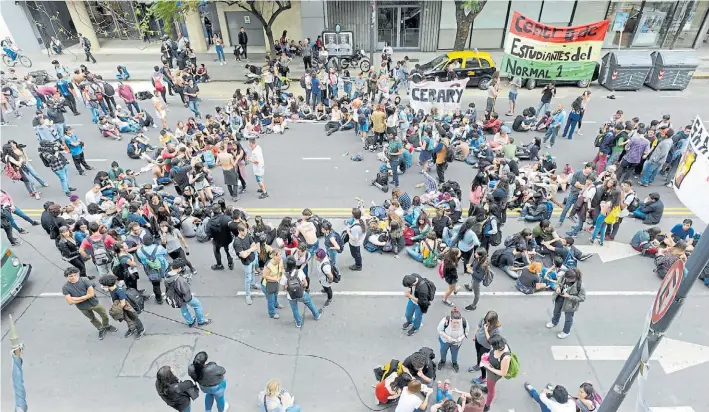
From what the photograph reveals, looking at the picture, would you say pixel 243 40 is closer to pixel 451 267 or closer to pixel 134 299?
pixel 134 299

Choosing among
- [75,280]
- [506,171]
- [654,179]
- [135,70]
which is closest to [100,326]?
[75,280]

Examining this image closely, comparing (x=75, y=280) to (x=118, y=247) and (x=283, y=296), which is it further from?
(x=283, y=296)

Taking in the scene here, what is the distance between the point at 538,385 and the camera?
7.20 meters

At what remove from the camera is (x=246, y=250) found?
27.1 feet

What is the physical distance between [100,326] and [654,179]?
1426 cm

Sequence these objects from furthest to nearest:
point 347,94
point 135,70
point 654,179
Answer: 1. point 135,70
2. point 347,94
3. point 654,179

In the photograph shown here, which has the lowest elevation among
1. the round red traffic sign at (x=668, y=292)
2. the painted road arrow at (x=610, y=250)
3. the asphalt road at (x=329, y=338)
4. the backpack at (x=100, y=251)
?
the painted road arrow at (x=610, y=250)

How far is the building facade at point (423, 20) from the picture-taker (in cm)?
2458

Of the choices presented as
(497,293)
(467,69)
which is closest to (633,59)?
(467,69)

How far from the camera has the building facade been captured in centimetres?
2458

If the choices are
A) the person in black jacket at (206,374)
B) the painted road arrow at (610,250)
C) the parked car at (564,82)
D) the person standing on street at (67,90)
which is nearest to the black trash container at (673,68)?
the parked car at (564,82)

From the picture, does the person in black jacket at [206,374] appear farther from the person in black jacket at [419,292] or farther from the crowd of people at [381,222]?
the person in black jacket at [419,292]

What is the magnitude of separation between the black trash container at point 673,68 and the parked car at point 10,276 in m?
23.1

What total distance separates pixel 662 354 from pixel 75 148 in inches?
585
